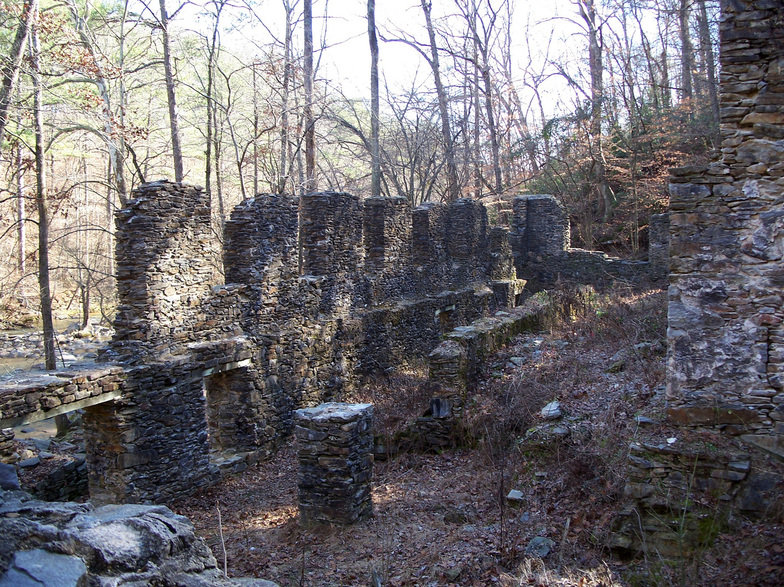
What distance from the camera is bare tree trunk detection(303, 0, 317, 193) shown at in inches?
765

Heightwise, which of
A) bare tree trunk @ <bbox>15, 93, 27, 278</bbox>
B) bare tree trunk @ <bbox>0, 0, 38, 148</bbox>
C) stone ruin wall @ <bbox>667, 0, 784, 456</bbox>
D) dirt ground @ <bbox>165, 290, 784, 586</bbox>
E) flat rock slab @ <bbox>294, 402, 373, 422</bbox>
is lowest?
dirt ground @ <bbox>165, 290, 784, 586</bbox>

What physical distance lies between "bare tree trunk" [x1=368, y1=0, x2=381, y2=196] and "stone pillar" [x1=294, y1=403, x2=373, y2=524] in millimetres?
13843

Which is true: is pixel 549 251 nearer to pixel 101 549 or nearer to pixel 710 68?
pixel 710 68

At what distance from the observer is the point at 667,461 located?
5.92m

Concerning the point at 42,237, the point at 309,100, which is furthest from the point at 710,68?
the point at 42,237

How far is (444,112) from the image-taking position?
23.6 metres

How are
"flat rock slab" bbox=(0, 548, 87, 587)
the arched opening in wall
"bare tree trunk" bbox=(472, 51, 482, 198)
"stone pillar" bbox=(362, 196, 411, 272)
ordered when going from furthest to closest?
"bare tree trunk" bbox=(472, 51, 482, 198) < "stone pillar" bbox=(362, 196, 411, 272) < the arched opening in wall < "flat rock slab" bbox=(0, 548, 87, 587)

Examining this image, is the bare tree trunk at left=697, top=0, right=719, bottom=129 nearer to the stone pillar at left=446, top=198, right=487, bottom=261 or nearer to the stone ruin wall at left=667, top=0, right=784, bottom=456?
the stone pillar at left=446, top=198, right=487, bottom=261

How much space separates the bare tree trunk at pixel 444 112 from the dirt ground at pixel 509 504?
12.8 metres

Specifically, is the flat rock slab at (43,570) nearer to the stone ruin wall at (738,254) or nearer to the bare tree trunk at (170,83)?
the stone ruin wall at (738,254)

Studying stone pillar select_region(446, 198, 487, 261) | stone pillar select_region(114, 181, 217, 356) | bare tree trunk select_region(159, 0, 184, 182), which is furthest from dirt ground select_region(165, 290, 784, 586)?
bare tree trunk select_region(159, 0, 184, 182)

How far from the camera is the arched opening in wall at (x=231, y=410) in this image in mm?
10391

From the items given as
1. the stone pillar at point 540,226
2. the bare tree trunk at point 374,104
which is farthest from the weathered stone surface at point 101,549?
the stone pillar at point 540,226

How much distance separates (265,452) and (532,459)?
466 cm
